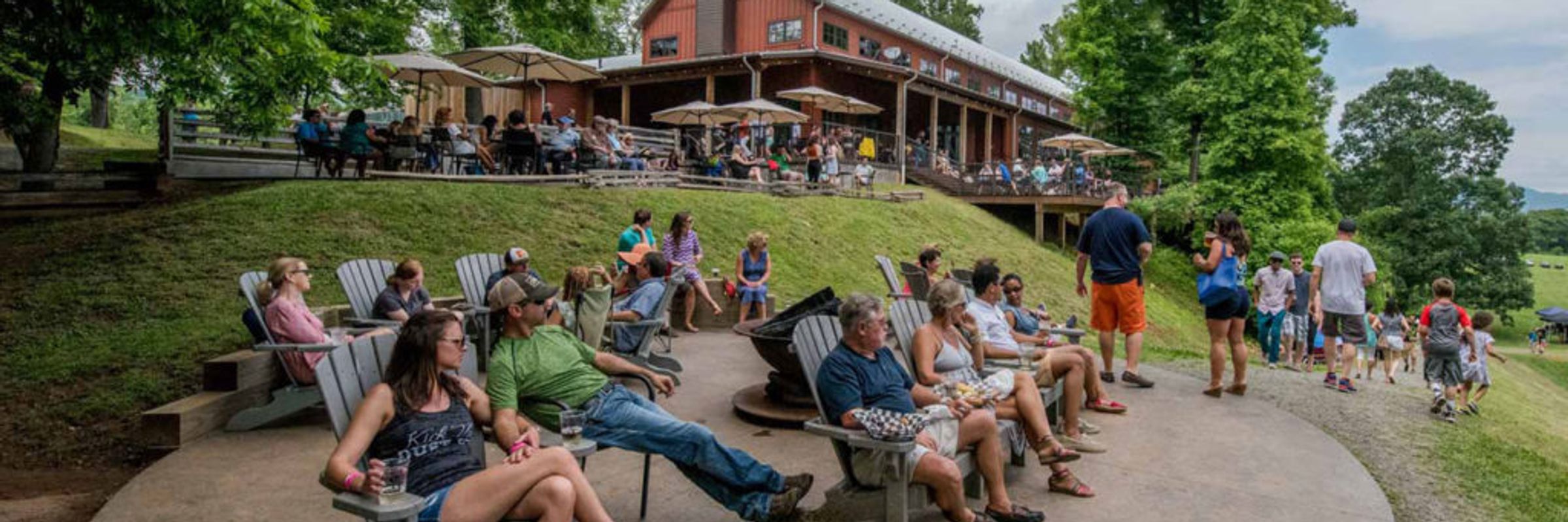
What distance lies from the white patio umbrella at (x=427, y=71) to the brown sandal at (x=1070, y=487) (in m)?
10.2

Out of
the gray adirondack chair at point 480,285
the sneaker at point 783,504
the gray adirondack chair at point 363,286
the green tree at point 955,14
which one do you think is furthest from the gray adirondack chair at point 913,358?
the green tree at point 955,14

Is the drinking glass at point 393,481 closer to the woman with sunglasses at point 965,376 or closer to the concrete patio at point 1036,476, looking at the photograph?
the concrete patio at point 1036,476

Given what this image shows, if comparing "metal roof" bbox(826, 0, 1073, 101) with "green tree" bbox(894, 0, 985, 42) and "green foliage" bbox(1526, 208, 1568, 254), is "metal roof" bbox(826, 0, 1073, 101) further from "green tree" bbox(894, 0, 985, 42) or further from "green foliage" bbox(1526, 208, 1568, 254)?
"green foliage" bbox(1526, 208, 1568, 254)

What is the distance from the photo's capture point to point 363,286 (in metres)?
6.34

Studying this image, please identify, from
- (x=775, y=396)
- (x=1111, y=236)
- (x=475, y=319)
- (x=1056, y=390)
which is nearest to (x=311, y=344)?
(x=475, y=319)

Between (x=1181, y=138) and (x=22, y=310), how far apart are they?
2474 cm

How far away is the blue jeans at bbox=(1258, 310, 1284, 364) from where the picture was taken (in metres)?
9.63

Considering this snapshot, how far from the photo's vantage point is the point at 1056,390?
17.1ft

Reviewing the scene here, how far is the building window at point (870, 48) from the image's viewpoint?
1163 inches

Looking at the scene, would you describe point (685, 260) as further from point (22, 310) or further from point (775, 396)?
point (22, 310)

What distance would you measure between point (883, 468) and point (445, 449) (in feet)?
5.38

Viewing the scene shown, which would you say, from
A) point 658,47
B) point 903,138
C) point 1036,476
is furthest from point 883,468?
point 658,47

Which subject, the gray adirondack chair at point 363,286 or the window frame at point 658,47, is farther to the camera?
the window frame at point 658,47

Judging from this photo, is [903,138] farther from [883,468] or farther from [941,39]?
[883,468]
